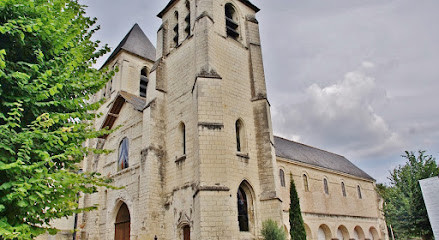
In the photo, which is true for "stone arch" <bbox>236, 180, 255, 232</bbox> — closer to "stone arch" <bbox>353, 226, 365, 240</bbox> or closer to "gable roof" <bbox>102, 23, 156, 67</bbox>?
"gable roof" <bbox>102, 23, 156, 67</bbox>

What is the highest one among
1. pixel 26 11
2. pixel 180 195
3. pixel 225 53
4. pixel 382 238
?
pixel 225 53

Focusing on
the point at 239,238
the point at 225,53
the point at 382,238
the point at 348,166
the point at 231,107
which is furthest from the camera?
the point at 348,166

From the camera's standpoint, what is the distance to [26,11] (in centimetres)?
617

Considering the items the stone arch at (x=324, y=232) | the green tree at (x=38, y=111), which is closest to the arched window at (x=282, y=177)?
the stone arch at (x=324, y=232)

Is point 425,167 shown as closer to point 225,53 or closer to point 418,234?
point 418,234

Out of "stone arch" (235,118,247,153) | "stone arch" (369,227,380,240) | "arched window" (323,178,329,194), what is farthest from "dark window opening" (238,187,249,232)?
"stone arch" (369,227,380,240)

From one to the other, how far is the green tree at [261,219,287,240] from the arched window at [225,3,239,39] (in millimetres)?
9132

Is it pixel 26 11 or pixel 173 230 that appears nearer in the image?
pixel 26 11

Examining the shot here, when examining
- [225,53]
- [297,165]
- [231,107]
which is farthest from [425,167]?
[225,53]

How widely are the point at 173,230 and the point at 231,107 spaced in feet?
18.5

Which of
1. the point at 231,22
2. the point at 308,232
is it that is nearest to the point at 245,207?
the point at 231,22

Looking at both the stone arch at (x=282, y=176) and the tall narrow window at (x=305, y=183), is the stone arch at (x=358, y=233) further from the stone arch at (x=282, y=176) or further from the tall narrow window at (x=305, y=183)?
the stone arch at (x=282, y=176)

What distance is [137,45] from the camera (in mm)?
27734

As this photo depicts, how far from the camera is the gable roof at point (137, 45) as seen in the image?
88.0 ft
